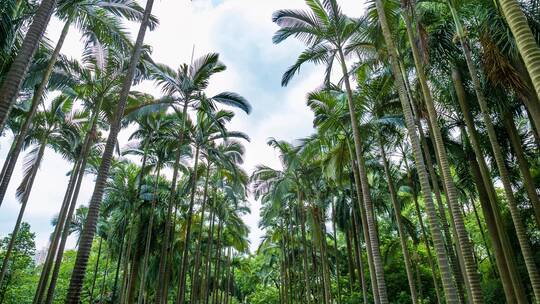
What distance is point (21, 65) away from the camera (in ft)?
21.5

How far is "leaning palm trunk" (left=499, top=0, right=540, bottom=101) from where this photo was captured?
318cm

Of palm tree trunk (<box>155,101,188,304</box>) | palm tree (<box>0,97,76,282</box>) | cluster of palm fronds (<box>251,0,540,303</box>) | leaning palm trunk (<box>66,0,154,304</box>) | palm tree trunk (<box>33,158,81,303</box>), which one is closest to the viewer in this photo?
leaning palm trunk (<box>66,0,154,304</box>)

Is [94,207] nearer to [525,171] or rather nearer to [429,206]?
[429,206]

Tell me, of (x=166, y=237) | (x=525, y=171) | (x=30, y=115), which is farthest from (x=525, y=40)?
(x=30, y=115)

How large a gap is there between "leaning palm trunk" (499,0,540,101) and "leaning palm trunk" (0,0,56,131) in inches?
302

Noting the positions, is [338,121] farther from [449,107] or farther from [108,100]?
[108,100]

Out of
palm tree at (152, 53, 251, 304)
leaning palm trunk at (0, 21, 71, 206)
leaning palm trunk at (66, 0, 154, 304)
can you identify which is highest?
palm tree at (152, 53, 251, 304)

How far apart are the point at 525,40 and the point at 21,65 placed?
26.5ft

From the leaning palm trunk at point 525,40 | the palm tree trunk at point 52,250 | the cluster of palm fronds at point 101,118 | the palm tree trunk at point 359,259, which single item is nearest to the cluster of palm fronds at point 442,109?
the leaning palm trunk at point 525,40

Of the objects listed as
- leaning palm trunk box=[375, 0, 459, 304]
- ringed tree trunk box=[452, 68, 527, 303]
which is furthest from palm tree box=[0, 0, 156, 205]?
ringed tree trunk box=[452, 68, 527, 303]

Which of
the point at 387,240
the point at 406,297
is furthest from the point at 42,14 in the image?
the point at 387,240

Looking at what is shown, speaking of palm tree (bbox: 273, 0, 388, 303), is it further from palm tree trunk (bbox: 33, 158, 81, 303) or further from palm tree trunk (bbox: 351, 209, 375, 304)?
palm tree trunk (bbox: 33, 158, 81, 303)

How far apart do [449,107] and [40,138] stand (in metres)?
18.0

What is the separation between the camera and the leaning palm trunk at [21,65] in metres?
6.10
